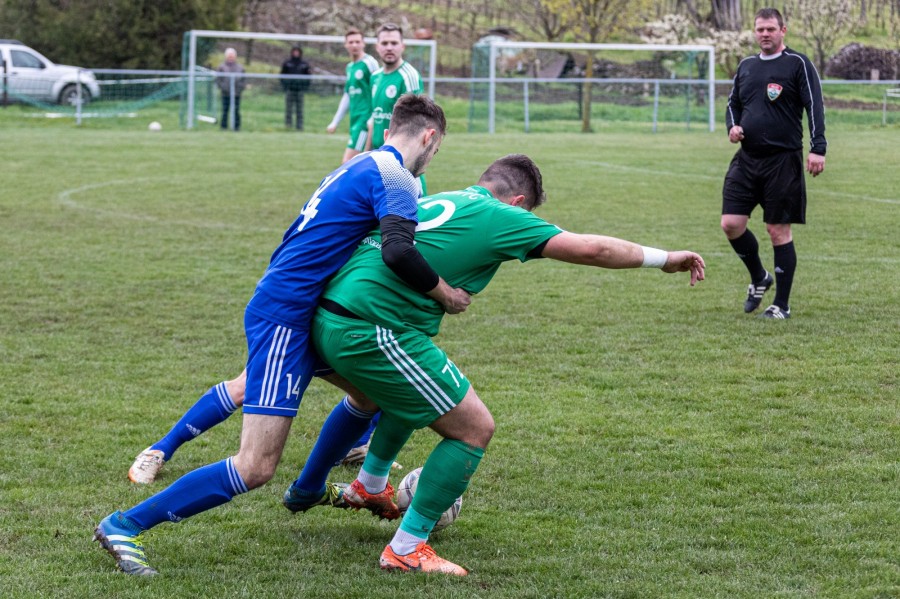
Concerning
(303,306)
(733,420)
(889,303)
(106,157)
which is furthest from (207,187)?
(303,306)

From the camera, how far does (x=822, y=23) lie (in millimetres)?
34344

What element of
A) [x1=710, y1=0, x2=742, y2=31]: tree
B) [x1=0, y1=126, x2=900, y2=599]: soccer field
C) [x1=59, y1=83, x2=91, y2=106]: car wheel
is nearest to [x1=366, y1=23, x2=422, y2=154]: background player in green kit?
[x1=0, y1=126, x2=900, y2=599]: soccer field

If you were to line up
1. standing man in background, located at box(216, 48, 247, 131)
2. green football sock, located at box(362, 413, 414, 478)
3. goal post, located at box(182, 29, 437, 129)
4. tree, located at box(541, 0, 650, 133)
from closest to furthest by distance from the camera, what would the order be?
green football sock, located at box(362, 413, 414, 478) → standing man in background, located at box(216, 48, 247, 131) → goal post, located at box(182, 29, 437, 129) → tree, located at box(541, 0, 650, 133)

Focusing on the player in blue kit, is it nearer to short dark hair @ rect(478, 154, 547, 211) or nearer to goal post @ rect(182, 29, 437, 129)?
short dark hair @ rect(478, 154, 547, 211)

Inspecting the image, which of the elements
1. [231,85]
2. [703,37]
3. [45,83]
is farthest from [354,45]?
[703,37]

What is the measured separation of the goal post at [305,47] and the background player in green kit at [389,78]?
13.8 metres

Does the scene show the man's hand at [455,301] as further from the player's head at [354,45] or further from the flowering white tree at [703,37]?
the flowering white tree at [703,37]

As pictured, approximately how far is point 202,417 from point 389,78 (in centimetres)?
590

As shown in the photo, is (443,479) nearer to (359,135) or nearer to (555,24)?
(359,135)

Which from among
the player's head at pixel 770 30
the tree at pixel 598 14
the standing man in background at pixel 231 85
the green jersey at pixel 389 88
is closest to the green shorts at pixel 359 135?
the green jersey at pixel 389 88

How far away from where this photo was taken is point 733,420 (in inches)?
233

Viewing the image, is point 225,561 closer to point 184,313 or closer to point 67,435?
point 67,435

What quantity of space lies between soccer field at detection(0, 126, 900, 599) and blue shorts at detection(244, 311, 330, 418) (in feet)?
2.06

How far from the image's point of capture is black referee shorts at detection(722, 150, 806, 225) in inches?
334
